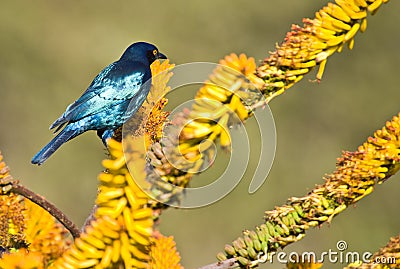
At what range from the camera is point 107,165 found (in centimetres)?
51

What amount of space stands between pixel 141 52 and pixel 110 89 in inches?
16.2

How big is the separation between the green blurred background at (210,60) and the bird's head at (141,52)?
4.00m

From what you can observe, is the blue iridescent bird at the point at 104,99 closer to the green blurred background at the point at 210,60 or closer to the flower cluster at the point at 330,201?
the flower cluster at the point at 330,201

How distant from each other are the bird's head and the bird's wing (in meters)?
0.28

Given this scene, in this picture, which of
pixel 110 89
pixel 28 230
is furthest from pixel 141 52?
pixel 28 230

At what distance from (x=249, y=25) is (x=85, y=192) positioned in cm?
345

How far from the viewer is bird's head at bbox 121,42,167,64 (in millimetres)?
2633

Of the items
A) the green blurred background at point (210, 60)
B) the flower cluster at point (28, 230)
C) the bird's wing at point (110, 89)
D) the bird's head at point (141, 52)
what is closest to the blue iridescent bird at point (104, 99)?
the bird's wing at point (110, 89)

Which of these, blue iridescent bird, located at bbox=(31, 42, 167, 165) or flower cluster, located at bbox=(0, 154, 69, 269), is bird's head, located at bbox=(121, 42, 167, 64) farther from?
flower cluster, located at bbox=(0, 154, 69, 269)

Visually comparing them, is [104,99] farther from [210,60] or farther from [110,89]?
[210,60]

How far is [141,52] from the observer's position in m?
2.70

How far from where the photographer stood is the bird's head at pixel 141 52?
2633 millimetres

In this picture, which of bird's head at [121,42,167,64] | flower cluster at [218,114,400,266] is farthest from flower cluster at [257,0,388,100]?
bird's head at [121,42,167,64]

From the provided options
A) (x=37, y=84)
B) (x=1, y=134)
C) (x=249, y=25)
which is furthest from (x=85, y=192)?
(x=249, y=25)
